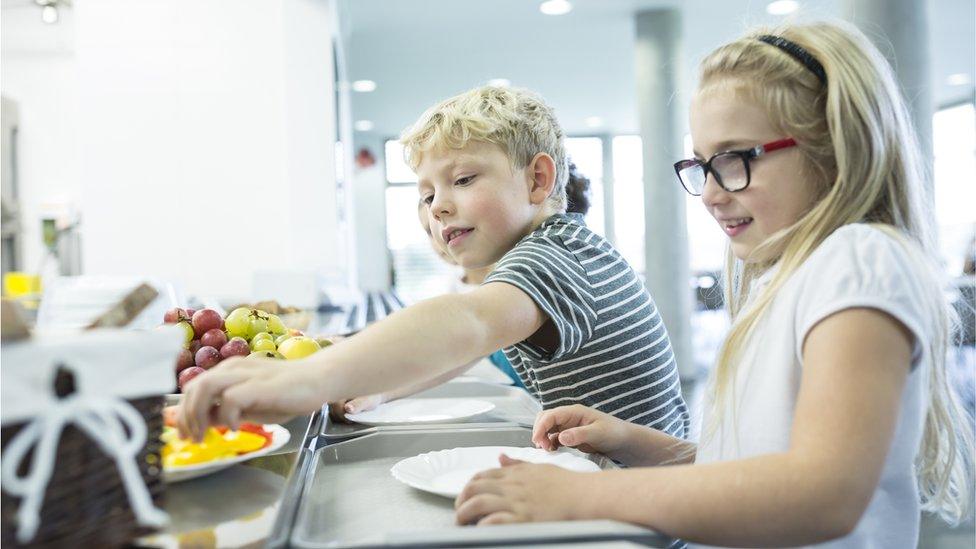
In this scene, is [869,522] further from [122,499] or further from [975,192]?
[975,192]

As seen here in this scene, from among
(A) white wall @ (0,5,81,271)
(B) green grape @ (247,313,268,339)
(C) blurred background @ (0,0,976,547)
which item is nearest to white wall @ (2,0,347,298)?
(C) blurred background @ (0,0,976,547)

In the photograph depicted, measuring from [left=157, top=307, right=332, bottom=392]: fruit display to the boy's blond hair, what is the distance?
1.44 feet

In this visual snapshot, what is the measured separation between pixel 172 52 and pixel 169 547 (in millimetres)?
4461

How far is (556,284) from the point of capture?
1.23m

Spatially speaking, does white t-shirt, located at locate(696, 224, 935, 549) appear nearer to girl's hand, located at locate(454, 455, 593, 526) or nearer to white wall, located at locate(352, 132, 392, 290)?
girl's hand, located at locate(454, 455, 593, 526)

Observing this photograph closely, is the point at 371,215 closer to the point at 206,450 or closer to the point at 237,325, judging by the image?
the point at 237,325

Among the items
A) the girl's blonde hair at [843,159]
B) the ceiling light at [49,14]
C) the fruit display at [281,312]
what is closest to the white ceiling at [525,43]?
the ceiling light at [49,14]

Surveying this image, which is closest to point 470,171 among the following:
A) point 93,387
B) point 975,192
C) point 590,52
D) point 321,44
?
point 93,387

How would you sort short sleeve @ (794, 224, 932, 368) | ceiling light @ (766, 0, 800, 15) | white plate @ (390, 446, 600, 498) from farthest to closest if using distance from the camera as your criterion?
ceiling light @ (766, 0, 800, 15)
white plate @ (390, 446, 600, 498)
short sleeve @ (794, 224, 932, 368)

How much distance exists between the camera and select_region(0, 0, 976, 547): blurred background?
452cm

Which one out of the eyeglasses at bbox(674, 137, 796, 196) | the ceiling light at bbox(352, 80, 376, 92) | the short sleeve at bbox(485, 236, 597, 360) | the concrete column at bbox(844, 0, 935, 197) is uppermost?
the ceiling light at bbox(352, 80, 376, 92)

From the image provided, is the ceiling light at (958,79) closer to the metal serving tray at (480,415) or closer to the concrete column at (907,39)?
the concrete column at (907,39)

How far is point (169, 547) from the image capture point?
0.70m

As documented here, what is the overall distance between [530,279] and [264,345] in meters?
0.59
